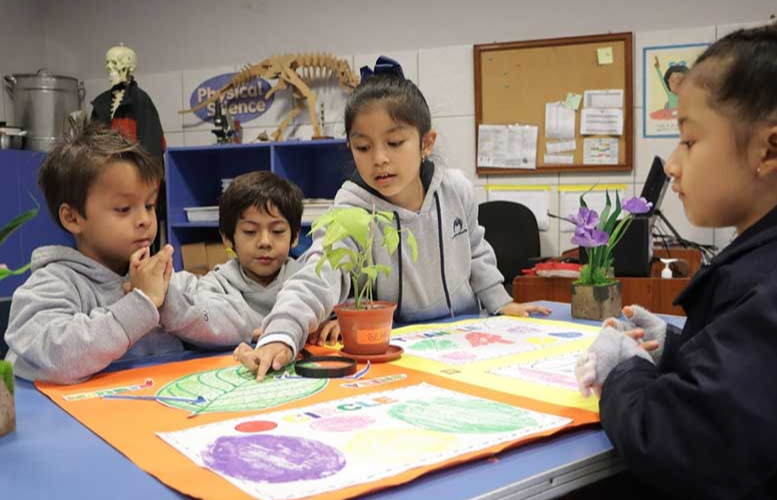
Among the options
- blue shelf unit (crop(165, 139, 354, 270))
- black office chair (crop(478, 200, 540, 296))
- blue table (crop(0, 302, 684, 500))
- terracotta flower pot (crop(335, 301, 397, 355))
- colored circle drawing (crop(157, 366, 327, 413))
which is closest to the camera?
blue table (crop(0, 302, 684, 500))

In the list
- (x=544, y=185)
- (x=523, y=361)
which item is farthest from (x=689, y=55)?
(x=523, y=361)

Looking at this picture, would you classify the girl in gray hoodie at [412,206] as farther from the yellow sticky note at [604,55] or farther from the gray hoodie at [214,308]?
the yellow sticky note at [604,55]

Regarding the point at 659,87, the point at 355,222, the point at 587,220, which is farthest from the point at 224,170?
the point at 355,222

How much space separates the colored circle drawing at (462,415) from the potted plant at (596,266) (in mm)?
692

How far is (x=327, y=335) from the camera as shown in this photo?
1.24 m

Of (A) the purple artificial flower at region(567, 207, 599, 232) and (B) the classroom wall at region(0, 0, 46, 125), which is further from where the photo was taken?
(B) the classroom wall at region(0, 0, 46, 125)

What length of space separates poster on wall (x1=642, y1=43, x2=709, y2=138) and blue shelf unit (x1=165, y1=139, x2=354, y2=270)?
60.5 inches

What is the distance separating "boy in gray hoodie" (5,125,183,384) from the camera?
1028 mm

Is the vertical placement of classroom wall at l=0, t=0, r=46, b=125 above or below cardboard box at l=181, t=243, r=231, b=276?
above

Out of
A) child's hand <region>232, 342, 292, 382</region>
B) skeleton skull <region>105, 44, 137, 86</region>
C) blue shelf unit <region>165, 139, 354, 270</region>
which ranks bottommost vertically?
child's hand <region>232, 342, 292, 382</region>

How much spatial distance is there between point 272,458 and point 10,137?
3.87 meters

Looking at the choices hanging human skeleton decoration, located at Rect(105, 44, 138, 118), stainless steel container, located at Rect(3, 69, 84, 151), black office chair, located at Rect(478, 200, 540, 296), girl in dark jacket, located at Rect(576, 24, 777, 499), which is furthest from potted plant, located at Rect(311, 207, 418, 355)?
stainless steel container, located at Rect(3, 69, 84, 151)

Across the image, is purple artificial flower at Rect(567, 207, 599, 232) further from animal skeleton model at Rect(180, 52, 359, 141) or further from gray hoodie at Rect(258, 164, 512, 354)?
animal skeleton model at Rect(180, 52, 359, 141)

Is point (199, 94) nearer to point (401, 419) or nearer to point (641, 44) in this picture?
point (641, 44)
